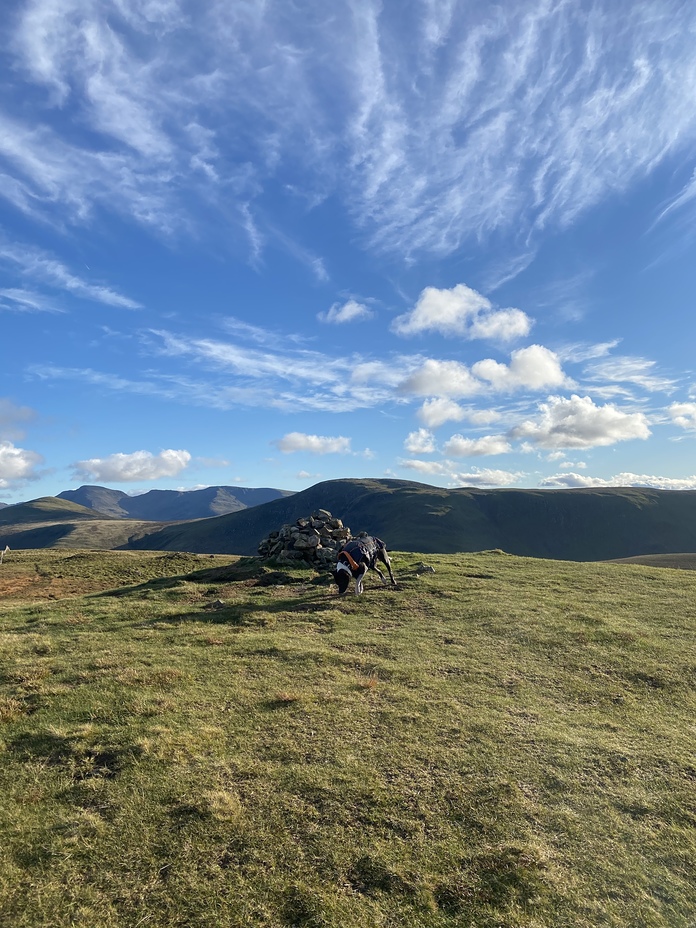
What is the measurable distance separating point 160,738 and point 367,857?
14.6ft

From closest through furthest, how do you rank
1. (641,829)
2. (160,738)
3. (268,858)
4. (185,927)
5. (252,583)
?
(185,927), (268,858), (641,829), (160,738), (252,583)

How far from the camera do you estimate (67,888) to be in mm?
5621

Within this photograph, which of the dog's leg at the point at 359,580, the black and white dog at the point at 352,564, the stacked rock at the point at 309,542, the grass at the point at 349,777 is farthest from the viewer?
the stacked rock at the point at 309,542

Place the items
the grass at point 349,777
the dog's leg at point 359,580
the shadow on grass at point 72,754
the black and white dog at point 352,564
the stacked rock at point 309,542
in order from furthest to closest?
the stacked rock at point 309,542
the black and white dog at point 352,564
the dog's leg at point 359,580
the shadow on grass at point 72,754
the grass at point 349,777

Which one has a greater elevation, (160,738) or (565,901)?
(160,738)

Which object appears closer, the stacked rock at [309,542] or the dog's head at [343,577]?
the dog's head at [343,577]

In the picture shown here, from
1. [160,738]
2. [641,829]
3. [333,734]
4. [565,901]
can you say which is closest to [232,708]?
[160,738]

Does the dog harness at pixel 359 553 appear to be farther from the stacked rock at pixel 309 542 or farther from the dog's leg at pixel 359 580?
the stacked rock at pixel 309 542

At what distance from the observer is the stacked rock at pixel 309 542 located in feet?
90.9

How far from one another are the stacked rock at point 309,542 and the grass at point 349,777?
36.2 ft

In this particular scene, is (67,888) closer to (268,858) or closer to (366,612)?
(268,858)

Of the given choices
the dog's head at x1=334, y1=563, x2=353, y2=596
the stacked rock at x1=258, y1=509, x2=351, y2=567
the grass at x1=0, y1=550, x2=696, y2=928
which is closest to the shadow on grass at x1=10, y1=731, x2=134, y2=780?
the grass at x1=0, y1=550, x2=696, y2=928

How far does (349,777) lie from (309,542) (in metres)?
20.3

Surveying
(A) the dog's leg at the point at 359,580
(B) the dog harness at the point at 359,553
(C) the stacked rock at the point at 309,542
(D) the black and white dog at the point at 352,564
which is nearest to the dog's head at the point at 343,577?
(D) the black and white dog at the point at 352,564
